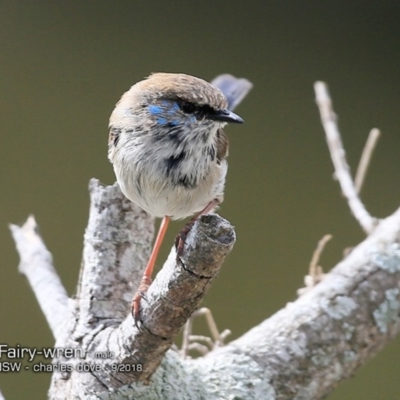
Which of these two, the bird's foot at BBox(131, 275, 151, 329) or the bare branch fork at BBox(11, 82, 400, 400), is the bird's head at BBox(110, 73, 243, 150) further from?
the bird's foot at BBox(131, 275, 151, 329)

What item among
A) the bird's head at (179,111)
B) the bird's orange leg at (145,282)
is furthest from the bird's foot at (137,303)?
the bird's head at (179,111)

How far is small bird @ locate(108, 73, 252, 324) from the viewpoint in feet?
7.38

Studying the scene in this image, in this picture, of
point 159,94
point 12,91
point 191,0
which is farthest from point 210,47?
→ point 159,94

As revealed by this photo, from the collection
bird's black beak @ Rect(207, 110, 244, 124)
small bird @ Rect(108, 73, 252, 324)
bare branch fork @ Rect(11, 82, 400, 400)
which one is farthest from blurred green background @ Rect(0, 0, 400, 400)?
bird's black beak @ Rect(207, 110, 244, 124)

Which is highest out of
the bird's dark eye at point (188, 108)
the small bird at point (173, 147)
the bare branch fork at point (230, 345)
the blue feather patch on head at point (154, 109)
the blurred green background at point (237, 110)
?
the blurred green background at point (237, 110)

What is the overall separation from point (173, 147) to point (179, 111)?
0.39ft

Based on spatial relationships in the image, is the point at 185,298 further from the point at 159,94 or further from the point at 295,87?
the point at 295,87

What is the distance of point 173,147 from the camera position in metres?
2.26

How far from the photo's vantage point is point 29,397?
4.47 m

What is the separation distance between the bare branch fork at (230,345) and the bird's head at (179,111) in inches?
10.7

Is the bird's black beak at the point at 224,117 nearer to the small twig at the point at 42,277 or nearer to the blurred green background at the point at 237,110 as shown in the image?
the small twig at the point at 42,277

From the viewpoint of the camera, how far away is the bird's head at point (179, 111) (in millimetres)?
2238

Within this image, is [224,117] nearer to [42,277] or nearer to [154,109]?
[154,109]

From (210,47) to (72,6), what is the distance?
938 millimetres
